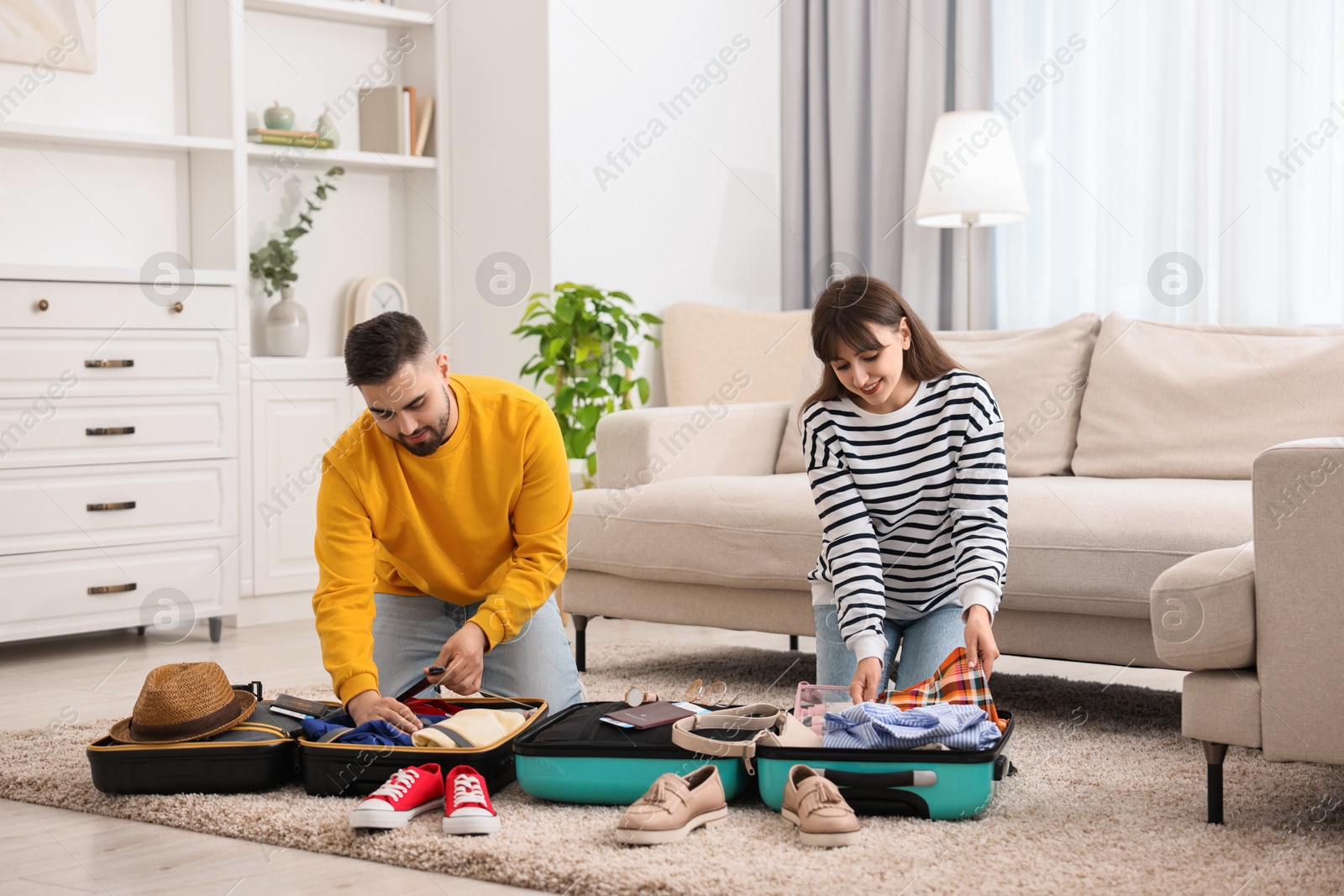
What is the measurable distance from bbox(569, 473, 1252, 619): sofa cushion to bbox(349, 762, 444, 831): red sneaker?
0.99 metres

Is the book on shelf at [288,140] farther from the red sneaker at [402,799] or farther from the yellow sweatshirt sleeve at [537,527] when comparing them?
the red sneaker at [402,799]

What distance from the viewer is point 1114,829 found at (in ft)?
5.89

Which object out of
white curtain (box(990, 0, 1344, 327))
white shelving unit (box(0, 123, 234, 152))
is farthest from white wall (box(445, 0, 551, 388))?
white curtain (box(990, 0, 1344, 327))

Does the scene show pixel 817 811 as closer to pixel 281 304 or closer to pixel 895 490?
pixel 895 490

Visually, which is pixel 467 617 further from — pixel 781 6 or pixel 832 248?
pixel 781 6

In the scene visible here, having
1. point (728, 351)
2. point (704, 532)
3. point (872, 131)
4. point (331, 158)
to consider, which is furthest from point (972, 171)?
point (331, 158)

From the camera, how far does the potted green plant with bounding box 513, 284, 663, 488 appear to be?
3.89 metres

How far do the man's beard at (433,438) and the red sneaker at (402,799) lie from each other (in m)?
0.51

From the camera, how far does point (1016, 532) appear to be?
96.4 inches

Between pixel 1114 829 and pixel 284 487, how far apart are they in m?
2.74

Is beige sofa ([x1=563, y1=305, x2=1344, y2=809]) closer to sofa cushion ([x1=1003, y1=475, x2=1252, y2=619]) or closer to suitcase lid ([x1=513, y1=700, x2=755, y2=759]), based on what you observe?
sofa cushion ([x1=1003, y1=475, x2=1252, y2=619])

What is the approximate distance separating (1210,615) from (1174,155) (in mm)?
2227

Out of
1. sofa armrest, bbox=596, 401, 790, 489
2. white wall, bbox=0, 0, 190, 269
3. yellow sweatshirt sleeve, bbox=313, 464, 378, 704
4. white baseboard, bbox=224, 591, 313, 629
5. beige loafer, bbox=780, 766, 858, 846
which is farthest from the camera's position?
white baseboard, bbox=224, 591, 313, 629

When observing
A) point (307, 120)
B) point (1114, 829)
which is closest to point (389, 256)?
point (307, 120)
